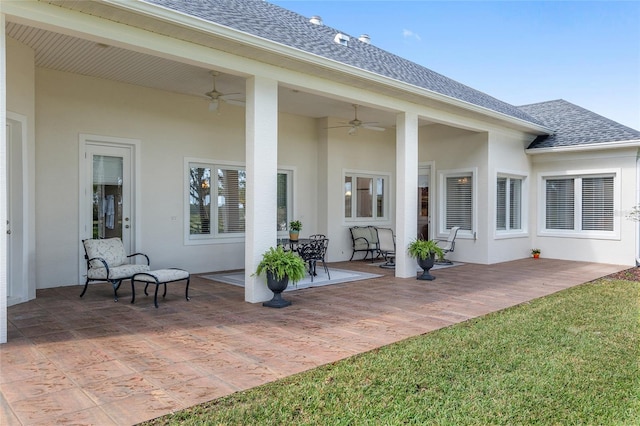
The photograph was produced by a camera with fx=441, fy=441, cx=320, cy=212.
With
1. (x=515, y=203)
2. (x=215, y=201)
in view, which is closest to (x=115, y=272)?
(x=215, y=201)

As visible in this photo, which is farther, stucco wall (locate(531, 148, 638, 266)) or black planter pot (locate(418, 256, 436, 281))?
stucco wall (locate(531, 148, 638, 266))

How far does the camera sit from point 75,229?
24.8ft

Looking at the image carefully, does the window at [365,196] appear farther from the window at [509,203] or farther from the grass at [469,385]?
the grass at [469,385]

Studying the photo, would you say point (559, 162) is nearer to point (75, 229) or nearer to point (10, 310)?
point (75, 229)

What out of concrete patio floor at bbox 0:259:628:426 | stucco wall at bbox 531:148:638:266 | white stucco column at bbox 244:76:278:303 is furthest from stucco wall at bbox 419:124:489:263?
white stucco column at bbox 244:76:278:303

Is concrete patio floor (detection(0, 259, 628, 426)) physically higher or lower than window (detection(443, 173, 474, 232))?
lower

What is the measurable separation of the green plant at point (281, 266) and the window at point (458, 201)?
676cm

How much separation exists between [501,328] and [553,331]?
568 millimetres

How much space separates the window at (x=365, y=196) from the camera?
11.8 meters

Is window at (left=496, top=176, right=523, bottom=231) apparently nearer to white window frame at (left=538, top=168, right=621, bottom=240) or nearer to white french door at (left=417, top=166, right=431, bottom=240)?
white window frame at (left=538, top=168, right=621, bottom=240)

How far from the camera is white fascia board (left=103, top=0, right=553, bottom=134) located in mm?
4809

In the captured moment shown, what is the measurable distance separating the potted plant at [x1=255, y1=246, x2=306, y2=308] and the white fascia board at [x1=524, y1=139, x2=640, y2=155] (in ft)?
28.8

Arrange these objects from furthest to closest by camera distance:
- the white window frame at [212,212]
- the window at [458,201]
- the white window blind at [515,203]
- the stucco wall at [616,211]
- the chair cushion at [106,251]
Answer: the white window blind at [515,203]
the window at [458,201]
the stucco wall at [616,211]
the white window frame at [212,212]
the chair cushion at [106,251]

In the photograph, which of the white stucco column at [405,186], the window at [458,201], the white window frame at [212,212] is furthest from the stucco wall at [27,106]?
the window at [458,201]
